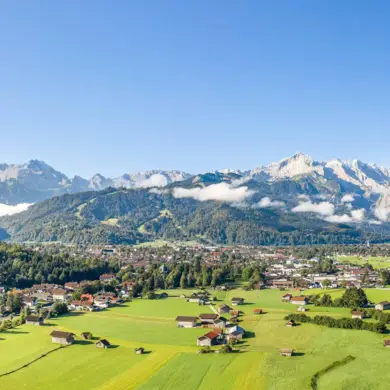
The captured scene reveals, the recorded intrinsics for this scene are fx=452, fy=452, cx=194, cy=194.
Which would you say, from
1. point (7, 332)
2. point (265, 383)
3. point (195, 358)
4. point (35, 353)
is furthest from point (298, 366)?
point (7, 332)

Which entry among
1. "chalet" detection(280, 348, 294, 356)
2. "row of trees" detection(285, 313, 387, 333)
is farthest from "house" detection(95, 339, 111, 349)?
"row of trees" detection(285, 313, 387, 333)

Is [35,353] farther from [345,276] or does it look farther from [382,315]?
[345,276]

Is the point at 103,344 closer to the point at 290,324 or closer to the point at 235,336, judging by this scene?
the point at 235,336

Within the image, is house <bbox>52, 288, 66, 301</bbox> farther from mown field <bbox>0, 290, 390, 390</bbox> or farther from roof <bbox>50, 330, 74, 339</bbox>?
roof <bbox>50, 330, 74, 339</bbox>

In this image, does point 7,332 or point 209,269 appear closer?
point 7,332

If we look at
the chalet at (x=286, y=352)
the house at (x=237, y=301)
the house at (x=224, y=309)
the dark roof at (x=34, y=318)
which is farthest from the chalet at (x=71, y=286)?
the chalet at (x=286, y=352)

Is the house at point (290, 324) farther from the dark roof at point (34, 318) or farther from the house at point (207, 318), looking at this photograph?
the dark roof at point (34, 318)
